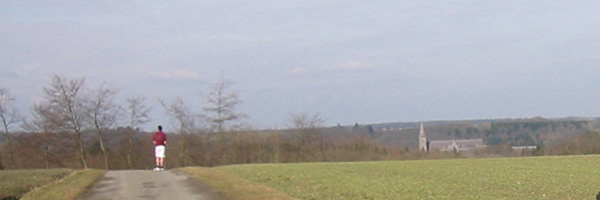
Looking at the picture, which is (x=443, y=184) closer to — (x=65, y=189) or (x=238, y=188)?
(x=238, y=188)

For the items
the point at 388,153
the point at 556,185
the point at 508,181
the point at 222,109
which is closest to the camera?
the point at 556,185

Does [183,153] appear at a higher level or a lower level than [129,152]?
lower

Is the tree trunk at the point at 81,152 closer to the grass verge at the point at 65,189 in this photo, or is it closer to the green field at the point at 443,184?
the green field at the point at 443,184

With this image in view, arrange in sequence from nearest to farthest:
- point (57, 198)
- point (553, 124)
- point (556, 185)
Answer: point (57, 198) < point (556, 185) < point (553, 124)

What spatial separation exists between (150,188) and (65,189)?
234cm

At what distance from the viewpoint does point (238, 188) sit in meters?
21.0

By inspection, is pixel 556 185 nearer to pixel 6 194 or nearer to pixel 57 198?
pixel 57 198

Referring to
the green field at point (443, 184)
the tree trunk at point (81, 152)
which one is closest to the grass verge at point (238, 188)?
the green field at point (443, 184)

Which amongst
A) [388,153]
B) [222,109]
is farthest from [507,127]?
[222,109]

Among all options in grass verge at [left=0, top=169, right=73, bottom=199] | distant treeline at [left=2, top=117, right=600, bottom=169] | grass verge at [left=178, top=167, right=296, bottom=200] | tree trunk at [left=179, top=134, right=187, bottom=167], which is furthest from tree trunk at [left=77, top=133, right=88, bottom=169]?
grass verge at [left=178, top=167, right=296, bottom=200]

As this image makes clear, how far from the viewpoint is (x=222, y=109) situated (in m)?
73.3

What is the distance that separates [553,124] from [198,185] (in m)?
143

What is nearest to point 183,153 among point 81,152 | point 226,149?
point 226,149

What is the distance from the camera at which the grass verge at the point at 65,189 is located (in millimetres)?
19467
